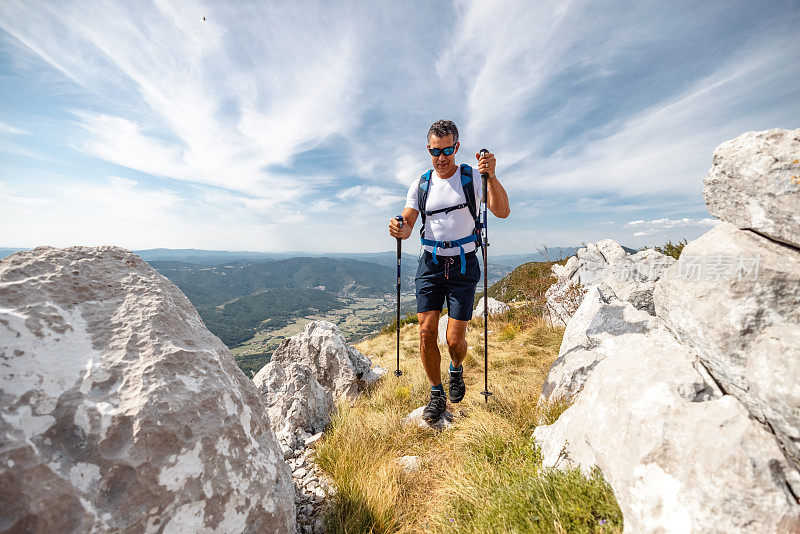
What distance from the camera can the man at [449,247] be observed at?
412 centimetres

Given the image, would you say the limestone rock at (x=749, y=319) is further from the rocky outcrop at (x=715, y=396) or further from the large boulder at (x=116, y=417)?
the large boulder at (x=116, y=417)

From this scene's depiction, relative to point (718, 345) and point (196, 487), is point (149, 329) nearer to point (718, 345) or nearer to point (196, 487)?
point (196, 487)

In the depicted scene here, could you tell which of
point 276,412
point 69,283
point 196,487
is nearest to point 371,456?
point 276,412

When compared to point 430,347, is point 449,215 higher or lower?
higher

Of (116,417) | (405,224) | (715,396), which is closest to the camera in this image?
(116,417)

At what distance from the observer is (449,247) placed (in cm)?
416

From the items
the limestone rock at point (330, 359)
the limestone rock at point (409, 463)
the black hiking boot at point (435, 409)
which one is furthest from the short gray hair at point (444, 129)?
the limestone rock at point (330, 359)

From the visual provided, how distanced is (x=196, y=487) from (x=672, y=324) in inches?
138

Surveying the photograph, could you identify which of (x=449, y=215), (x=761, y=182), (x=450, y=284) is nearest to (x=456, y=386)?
(x=450, y=284)

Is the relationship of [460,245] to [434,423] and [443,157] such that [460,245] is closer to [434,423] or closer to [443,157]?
[443,157]

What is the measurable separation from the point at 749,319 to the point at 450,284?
110 inches

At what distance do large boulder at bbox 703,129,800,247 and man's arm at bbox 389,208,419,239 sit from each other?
3183mm

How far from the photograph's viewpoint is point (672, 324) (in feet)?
7.86

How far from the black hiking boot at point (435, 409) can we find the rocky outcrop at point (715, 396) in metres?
1.69
